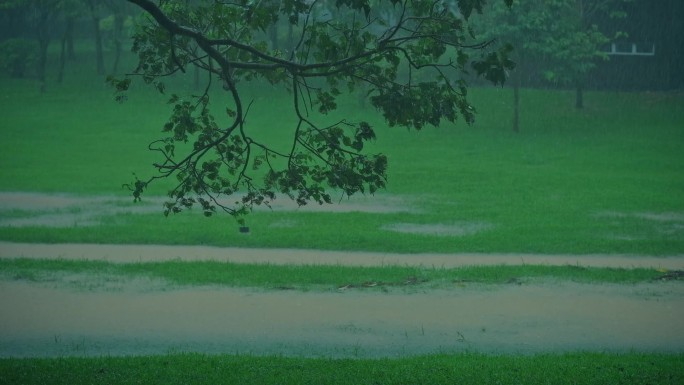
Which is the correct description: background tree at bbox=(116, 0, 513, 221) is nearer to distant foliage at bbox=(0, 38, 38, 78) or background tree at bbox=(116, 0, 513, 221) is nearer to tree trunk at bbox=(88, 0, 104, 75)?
tree trunk at bbox=(88, 0, 104, 75)

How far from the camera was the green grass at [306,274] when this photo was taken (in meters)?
11.9

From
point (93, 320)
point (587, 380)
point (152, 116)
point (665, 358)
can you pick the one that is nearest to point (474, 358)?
point (587, 380)

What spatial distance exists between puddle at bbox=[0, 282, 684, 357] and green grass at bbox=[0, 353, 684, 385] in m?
0.61

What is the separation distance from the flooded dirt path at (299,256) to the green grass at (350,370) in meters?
5.14

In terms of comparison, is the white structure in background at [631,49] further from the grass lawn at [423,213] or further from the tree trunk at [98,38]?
the tree trunk at [98,38]

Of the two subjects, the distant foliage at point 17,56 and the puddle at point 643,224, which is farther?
the distant foliage at point 17,56

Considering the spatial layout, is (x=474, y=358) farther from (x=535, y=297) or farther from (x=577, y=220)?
(x=577, y=220)

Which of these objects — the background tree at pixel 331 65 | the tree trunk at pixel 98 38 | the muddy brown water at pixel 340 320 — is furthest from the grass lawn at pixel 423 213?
the tree trunk at pixel 98 38

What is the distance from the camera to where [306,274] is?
40.3ft

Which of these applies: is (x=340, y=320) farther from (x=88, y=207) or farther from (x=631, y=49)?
(x=631, y=49)

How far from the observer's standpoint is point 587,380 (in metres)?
7.44

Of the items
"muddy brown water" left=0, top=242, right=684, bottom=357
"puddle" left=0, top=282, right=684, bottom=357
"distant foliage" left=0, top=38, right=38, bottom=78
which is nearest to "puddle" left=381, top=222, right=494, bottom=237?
"muddy brown water" left=0, top=242, right=684, bottom=357

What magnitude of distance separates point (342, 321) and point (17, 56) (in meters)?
42.4

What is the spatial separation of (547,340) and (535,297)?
1.91m
